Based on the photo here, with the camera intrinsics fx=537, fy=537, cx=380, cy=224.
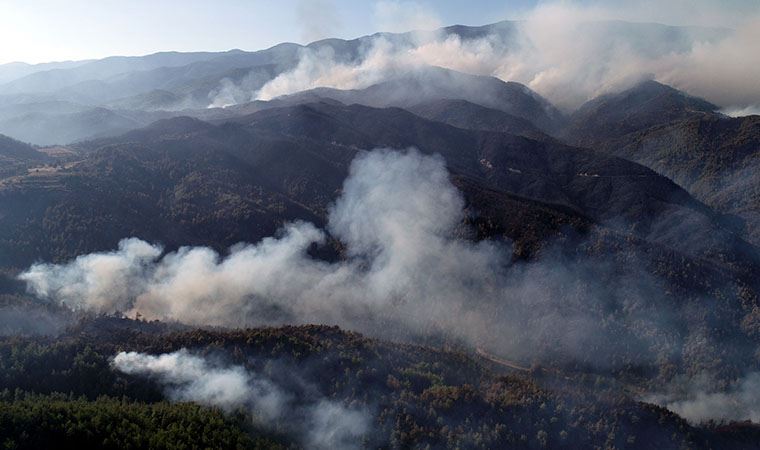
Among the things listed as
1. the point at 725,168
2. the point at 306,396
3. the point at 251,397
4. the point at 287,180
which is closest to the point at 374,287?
the point at 306,396

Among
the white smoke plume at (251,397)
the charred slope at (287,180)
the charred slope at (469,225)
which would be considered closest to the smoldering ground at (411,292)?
the charred slope at (469,225)

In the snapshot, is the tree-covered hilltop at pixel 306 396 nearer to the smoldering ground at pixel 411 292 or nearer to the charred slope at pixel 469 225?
the smoldering ground at pixel 411 292

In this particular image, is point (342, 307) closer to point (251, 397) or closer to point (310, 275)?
point (310, 275)

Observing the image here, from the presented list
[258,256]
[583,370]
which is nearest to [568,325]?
[583,370]

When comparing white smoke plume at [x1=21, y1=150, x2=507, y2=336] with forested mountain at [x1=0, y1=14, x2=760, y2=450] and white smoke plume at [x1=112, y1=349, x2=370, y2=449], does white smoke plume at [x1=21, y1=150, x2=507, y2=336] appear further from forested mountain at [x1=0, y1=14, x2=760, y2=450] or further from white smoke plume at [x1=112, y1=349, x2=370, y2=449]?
white smoke plume at [x1=112, y1=349, x2=370, y2=449]

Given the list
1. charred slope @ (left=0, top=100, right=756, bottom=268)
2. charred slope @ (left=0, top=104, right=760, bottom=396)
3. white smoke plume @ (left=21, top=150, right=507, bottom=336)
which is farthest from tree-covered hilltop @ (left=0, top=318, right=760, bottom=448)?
charred slope @ (left=0, top=100, right=756, bottom=268)

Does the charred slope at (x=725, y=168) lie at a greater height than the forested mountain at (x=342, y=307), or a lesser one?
greater
